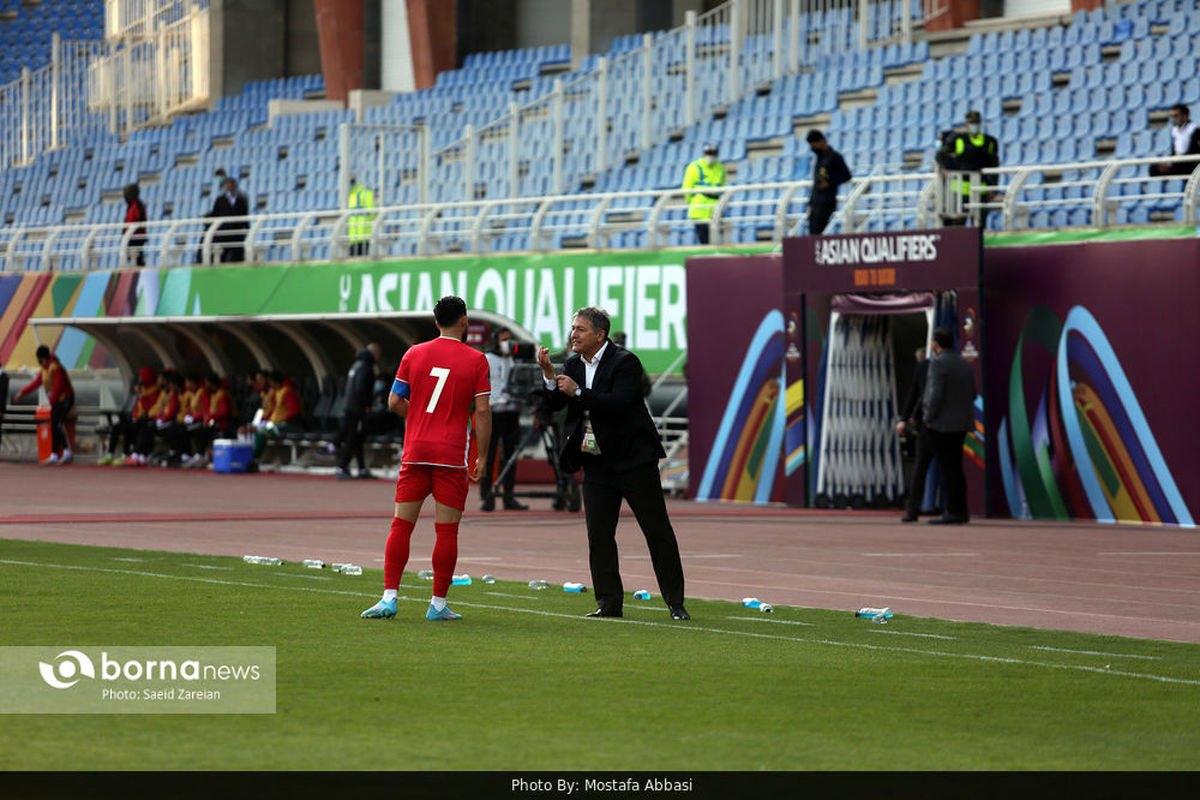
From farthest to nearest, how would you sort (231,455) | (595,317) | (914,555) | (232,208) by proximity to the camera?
(232,208), (231,455), (914,555), (595,317)

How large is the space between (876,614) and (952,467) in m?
9.69

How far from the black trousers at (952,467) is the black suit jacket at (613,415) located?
9924 millimetres

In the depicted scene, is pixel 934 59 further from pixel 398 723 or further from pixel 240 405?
pixel 398 723

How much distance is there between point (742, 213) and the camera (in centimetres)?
3122

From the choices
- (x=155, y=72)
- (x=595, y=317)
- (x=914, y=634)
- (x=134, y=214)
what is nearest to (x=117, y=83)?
(x=155, y=72)

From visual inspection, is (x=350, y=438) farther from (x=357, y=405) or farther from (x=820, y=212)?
(x=820, y=212)

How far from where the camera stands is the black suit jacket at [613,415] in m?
11.9

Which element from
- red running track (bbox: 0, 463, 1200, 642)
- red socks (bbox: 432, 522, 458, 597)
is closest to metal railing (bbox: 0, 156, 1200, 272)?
red running track (bbox: 0, 463, 1200, 642)

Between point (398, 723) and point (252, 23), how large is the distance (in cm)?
4671

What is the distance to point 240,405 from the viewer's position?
3481 cm

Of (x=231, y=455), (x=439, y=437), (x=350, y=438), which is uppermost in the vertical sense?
(x=439, y=437)

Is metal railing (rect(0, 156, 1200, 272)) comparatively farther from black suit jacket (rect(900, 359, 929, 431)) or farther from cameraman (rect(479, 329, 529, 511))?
cameraman (rect(479, 329, 529, 511))

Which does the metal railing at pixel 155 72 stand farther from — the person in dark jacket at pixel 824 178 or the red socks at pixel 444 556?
the red socks at pixel 444 556

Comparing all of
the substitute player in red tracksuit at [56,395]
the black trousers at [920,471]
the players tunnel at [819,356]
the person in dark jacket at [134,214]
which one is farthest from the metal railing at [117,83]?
the black trousers at [920,471]
